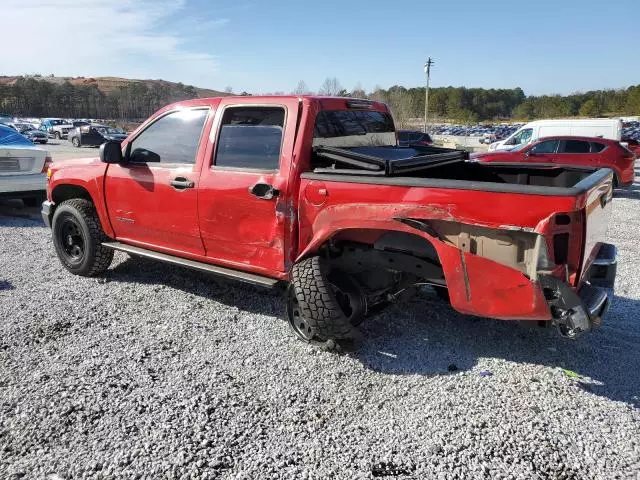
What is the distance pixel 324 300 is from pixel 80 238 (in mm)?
3337

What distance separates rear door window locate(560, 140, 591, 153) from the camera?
1353 cm

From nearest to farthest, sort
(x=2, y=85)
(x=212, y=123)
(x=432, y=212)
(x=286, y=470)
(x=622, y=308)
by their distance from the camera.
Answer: (x=286, y=470)
(x=432, y=212)
(x=212, y=123)
(x=622, y=308)
(x=2, y=85)

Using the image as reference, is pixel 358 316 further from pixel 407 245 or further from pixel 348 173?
pixel 348 173

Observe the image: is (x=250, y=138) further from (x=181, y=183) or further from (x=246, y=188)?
(x=181, y=183)

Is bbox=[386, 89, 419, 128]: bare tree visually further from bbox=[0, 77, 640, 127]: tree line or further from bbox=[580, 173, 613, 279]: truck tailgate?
bbox=[580, 173, 613, 279]: truck tailgate

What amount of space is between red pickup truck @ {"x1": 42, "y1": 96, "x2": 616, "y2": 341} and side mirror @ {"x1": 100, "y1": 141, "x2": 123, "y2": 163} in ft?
0.03

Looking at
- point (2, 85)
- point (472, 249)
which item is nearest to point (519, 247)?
point (472, 249)

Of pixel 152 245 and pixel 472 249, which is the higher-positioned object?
pixel 472 249

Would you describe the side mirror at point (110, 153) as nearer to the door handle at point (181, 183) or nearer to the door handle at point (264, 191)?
the door handle at point (181, 183)

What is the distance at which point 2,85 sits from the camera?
93.1m

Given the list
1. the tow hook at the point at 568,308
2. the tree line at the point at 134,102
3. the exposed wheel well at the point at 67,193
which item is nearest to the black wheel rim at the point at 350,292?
the tow hook at the point at 568,308

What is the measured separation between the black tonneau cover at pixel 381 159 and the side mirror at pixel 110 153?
205 centimetres

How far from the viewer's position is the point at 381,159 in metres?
3.42

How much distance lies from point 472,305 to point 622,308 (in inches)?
95.1
